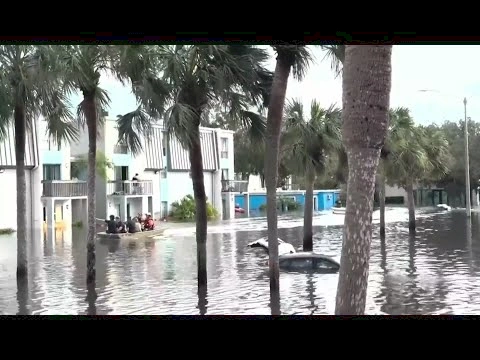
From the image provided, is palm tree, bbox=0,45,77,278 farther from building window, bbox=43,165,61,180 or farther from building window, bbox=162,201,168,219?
building window, bbox=162,201,168,219

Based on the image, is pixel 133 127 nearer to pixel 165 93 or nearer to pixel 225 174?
pixel 165 93

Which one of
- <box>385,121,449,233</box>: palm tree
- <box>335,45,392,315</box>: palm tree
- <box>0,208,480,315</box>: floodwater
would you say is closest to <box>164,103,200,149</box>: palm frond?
<box>0,208,480,315</box>: floodwater

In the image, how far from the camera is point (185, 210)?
4759 cm

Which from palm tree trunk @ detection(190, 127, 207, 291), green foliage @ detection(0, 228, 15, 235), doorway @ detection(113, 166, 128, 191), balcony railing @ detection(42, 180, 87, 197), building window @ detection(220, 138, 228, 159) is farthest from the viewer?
building window @ detection(220, 138, 228, 159)

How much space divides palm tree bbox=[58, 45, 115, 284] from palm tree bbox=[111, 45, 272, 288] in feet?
2.09

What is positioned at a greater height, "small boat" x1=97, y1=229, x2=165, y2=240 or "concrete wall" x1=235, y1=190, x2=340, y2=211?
"concrete wall" x1=235, y1=190, x2=340, y2=211

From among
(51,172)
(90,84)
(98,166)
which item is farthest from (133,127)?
(51,172)

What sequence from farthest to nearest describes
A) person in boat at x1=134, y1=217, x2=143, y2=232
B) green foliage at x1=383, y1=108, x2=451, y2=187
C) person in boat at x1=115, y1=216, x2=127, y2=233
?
person in boat at x1=134, y1=217, x2=143, y2=232, person in boat at x1=115, y1=216, x2=127, y2=233, green foliage at x1=383, y1=108, x2=451, y2=187

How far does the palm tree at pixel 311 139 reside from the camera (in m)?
20.8

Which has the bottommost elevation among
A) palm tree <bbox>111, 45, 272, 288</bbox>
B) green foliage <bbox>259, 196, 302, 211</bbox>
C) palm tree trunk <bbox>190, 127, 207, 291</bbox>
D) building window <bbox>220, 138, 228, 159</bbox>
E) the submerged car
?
the submerged car

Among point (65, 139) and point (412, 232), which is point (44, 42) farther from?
point (412, 232)

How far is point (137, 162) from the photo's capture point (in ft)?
148

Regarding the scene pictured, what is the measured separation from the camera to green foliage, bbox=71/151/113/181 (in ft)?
134

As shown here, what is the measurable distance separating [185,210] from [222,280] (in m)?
29.4
